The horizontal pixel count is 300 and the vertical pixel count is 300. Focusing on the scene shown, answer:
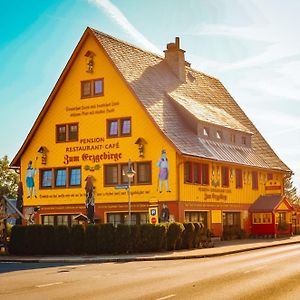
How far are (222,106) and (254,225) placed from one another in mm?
10987

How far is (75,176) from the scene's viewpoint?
4647 centimetres

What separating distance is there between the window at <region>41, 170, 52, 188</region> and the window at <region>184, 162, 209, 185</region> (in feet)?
34.3

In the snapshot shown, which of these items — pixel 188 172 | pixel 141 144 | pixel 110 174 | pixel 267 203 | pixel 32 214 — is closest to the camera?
pixel 141 144

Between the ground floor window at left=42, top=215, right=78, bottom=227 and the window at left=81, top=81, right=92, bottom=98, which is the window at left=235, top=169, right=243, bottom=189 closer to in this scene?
the ground floor window at left=42, top=215, right=78, bottom=227

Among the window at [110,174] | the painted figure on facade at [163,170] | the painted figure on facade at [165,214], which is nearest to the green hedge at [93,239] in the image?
the painted figure on facade at [165,214]

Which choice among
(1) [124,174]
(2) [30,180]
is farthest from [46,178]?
(1) [124,174]

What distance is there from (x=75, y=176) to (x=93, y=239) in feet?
43.1

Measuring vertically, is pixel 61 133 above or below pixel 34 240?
above

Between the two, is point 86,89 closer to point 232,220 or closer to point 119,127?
point 119,127

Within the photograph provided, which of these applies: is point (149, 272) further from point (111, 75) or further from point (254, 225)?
point (254, 225)

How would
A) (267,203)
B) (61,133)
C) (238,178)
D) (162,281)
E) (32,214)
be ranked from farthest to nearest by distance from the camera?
(267,203) → (238,178) → (32,214) → (61,133) → (162,281)

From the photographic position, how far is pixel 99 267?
26000mm

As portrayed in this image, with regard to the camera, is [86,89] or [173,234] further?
[86,89]

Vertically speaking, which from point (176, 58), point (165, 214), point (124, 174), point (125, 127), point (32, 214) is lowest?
point (165, 214)
